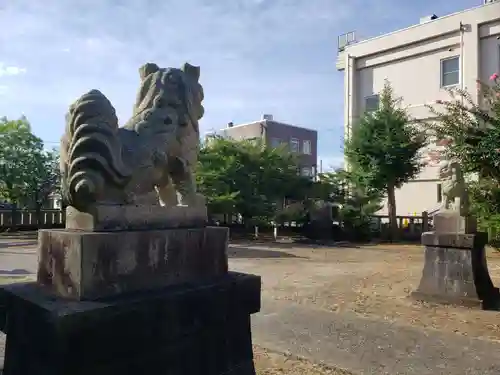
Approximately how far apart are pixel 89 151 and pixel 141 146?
440 millimetres

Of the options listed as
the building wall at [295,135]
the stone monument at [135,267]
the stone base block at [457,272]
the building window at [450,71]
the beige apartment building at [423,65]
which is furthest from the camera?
the building wall at [295,135]

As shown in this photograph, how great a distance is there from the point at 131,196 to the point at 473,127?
10087 millimetres

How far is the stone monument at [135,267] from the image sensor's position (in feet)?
8.34

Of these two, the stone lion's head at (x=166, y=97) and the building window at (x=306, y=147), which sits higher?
the building window at (x=306, y=147)

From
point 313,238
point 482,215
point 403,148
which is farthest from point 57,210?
point 482,215

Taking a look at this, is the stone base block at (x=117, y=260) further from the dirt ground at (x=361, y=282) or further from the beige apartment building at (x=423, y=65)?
the beige apartment building at (x=423, y=65)

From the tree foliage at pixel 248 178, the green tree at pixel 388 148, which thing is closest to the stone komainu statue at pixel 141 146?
the tree foliage at pixel 248 178

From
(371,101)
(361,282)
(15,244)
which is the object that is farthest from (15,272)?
(371,101)

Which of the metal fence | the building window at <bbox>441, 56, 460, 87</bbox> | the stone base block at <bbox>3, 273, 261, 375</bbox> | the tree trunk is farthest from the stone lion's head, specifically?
the building window at <bbox>441, 56, 460, 87</bbox>

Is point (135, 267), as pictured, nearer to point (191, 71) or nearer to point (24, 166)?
point (191, 71)

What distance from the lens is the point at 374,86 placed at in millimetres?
25594

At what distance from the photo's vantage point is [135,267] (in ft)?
9.37

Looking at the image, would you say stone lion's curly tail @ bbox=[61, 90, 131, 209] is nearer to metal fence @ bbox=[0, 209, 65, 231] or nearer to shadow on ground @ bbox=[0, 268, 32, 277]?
shadow on ground @ bbox=[0, 268, 32, 277]

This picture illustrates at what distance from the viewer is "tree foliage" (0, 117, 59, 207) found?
2061cm
